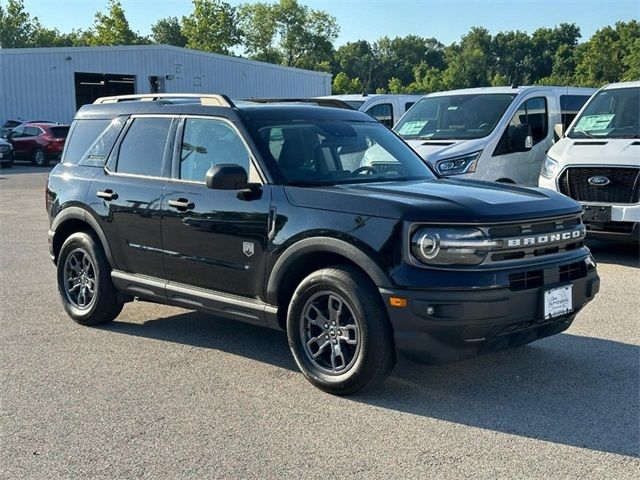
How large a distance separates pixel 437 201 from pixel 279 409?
5.12 feet

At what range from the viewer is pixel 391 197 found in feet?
15.9

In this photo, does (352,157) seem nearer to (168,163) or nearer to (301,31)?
(168,163)

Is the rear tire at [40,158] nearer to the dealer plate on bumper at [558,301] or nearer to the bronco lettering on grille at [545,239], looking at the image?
the bronco lettering on grille at [545,239]

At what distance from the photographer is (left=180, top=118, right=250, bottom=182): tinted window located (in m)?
5.59

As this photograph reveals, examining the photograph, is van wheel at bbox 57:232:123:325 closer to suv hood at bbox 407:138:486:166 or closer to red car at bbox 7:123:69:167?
suv hood at bbox 407:138:486:166

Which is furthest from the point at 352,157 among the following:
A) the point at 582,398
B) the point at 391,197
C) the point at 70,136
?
the point at 70,136

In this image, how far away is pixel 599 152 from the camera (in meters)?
9.53

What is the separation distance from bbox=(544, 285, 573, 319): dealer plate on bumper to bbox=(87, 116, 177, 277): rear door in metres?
2.84

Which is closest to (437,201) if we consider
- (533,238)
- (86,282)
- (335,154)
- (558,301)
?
(533,238)

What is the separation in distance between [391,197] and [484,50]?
123898 millimetres

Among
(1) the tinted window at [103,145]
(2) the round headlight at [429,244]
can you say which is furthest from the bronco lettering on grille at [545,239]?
(1) the tinted window at [103,145]

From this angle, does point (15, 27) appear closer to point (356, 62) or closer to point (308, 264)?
point (356, 62)

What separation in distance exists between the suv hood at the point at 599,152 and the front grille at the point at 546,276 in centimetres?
460

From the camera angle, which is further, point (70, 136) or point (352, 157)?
point (70, 136)
